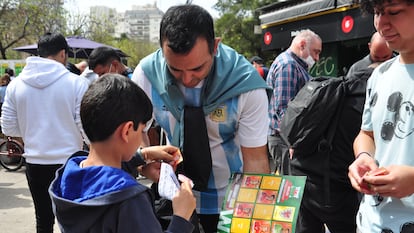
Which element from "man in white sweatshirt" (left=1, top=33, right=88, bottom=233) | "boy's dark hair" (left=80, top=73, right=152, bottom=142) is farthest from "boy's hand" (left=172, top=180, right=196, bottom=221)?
"man in white sweatshirt" (left=1, top=33, right=88, bottom=233)

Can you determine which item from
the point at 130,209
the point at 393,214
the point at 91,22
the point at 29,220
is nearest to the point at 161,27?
the point at 130,209

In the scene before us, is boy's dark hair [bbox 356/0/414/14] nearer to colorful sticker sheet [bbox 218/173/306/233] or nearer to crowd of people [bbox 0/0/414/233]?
crowd of people [bbox 0/0/414/233]

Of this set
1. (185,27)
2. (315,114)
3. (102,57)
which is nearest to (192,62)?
(185,27)

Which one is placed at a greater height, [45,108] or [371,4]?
[371,4]

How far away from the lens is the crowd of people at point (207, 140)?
4.16ft

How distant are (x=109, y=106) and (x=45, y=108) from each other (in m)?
1.78

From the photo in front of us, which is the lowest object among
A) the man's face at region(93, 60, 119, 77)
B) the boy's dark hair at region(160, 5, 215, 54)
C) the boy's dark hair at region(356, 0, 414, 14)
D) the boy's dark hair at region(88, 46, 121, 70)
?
the man's face at region(93, 60, 119, 77)

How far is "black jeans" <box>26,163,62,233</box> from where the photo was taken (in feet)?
9.57

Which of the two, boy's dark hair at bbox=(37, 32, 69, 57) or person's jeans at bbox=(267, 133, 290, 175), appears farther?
person's jeans at bbox=(267, 133, 290, 175)

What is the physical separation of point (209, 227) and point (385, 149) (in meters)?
0.85

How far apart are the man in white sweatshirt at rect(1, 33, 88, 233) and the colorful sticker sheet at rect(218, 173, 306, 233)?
1787 millimetres

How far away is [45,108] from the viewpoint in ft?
9.46

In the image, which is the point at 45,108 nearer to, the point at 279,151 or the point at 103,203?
the point at 103,203

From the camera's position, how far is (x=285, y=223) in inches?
54.8
